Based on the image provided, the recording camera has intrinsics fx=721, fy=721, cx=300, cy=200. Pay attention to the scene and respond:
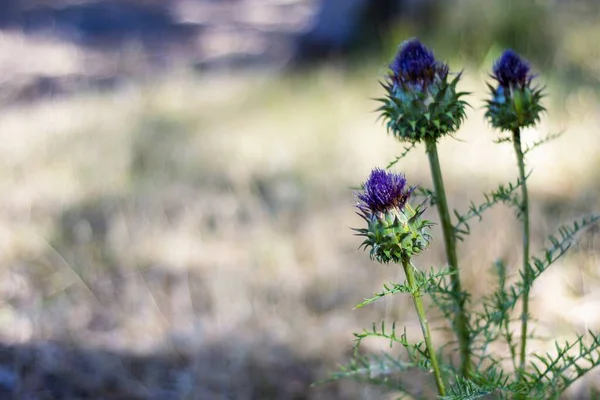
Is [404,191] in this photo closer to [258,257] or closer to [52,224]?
[258,257]

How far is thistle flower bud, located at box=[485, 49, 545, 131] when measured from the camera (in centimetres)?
170

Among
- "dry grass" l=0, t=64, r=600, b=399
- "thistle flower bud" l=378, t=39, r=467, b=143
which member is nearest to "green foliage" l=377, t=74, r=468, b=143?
"thistle flower bud" l=378, t=39, r=467, b=143

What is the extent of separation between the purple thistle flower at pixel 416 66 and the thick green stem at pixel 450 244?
0.50 feet

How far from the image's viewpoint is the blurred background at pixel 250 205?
8.86 ft

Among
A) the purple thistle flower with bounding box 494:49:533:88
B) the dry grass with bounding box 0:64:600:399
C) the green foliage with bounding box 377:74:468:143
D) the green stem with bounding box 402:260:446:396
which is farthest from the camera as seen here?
the dry grass with bounding box 0:64:600:399

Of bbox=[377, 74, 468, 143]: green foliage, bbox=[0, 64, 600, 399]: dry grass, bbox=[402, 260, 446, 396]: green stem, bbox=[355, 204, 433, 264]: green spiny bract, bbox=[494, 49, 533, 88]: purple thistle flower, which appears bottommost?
bbox=[402, 260, 446, 396]: green stem

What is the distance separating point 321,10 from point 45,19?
15.6 ft

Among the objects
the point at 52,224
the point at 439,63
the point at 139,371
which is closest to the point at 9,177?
the point at 52,224

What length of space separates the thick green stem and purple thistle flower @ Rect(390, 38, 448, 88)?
153 mm

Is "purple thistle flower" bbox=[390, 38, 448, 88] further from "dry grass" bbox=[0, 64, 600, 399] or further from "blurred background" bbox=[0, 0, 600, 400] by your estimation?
"dry grass" bbox=[0, 64, 600, 399]

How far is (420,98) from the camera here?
5.39 ft

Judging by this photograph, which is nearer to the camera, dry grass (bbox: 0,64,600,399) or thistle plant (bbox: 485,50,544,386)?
thistle plant (bbox: 485,50,544,386)

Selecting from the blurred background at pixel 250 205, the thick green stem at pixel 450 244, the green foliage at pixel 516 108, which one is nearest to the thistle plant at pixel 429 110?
the thick green stem at pixel 450 244

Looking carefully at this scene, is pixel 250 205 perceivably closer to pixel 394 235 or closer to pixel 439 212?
pixel 439 212
